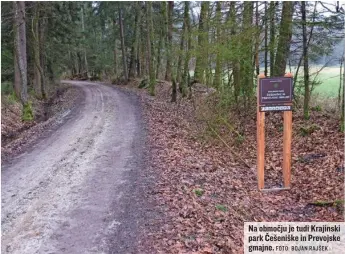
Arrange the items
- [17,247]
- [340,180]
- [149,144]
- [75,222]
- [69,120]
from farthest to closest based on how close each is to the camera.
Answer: [69,120] → [149,144] → [340,180] → [75,222] → [17,247]

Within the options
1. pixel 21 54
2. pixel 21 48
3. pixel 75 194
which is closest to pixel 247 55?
pixel 75 194

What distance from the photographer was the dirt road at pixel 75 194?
5617 millimetres

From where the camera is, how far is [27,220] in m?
6.27

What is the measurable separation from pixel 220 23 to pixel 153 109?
6.81 meters

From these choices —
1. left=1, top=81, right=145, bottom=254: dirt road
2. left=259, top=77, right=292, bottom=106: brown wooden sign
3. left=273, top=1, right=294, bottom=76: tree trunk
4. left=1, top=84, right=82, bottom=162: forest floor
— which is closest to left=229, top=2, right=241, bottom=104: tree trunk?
left=273, top=1, right=294, bottom=76: tree trunk

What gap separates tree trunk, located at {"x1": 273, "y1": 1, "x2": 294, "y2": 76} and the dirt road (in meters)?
5.69

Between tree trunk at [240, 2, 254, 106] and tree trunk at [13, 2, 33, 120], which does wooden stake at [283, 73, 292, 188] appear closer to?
tree trunk at [240, 2, 254, 106]

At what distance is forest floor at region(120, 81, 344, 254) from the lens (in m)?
6.07

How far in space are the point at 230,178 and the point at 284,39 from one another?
598 cm

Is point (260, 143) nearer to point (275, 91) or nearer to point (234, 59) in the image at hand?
point (275, 91)

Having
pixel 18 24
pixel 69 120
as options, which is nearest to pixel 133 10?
pixel 18 24

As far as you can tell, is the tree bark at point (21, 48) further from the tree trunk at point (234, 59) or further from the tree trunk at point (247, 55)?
the tree trunk at point (247, 55)

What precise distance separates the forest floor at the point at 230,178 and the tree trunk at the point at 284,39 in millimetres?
1853

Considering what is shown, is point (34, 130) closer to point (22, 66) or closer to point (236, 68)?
point (22, 66)
